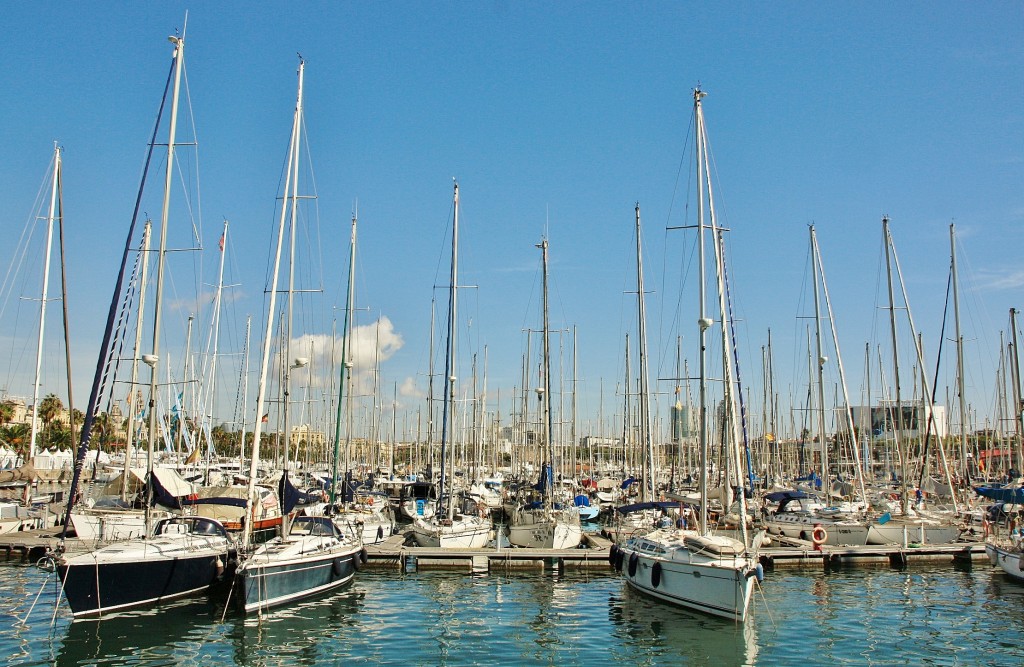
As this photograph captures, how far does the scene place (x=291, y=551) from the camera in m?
26.6

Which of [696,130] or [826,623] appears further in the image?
[696,130]

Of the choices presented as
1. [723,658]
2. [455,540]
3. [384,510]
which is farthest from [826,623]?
[384,510]

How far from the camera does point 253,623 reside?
24406 mm

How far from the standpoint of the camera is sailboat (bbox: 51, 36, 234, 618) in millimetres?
23500

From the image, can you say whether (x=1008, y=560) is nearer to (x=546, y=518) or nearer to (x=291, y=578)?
(x=546, y=518)

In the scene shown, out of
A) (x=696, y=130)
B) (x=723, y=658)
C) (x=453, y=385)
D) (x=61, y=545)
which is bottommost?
(x=723, y=658)

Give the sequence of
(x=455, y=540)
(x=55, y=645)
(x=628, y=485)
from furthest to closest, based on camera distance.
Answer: (x=628, y=485) → (x=455, y=540) → (x=55, y=645)

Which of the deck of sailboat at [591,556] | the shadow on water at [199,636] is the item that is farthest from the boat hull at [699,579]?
the shadow on water at [199,636]

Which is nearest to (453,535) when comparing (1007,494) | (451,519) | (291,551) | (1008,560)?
(451,519)

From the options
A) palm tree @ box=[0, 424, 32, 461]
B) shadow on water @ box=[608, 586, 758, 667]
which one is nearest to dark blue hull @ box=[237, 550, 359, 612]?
shadow on water @ box=[608, 586, 758, 667]

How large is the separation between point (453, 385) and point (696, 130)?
19485 millimetres

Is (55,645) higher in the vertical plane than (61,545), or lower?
lower

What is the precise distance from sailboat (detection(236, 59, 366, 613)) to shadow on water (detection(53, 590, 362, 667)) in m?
0.74

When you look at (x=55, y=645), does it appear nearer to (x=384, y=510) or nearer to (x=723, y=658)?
(x=723, y=658)
